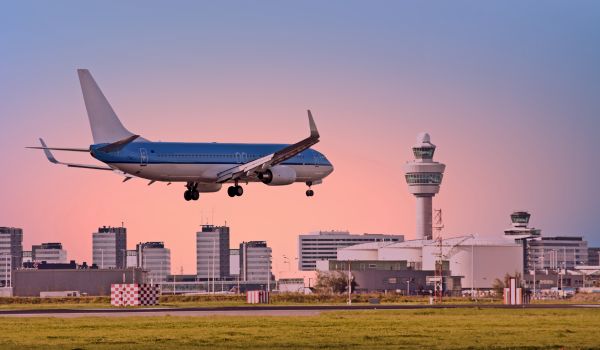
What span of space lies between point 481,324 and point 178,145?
45467mm

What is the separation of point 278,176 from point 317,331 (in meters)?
49.2

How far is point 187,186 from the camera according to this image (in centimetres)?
12275

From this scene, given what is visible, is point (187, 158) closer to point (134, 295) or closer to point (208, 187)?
point (208, 187)

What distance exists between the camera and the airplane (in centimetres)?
11471

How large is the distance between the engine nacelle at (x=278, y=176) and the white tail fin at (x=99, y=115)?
1336 centimetres

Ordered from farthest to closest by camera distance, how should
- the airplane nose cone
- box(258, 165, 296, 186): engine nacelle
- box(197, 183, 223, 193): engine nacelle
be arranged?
the airplane nose cone
box(197, 183, 223, 193): engine nacelle
box(258, 165, 296, 186): engine nacelle

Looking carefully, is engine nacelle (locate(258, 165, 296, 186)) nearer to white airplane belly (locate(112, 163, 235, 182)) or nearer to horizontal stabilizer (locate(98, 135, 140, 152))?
white airplane belly (locate(112, 163, 235, 182))

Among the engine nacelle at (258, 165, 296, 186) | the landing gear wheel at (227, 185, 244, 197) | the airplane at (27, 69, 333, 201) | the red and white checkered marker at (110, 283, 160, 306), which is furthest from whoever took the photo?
the landing gear wheel at (227, 185, 244, 197)

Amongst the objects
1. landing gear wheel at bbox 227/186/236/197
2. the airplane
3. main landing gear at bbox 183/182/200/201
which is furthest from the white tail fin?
landing gear wheel at bbox 227/186/236/197

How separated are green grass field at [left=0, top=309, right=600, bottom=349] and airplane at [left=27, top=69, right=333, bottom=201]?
1114 inches

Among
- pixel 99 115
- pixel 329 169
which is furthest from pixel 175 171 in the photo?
pixel 329 169

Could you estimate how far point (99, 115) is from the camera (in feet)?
387

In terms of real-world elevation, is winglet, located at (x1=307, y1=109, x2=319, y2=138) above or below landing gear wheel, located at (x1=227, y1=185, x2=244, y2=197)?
above

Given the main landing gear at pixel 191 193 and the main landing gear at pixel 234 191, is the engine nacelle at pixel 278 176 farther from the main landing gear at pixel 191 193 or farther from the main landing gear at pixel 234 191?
the main landing gear at pixel 191 193
